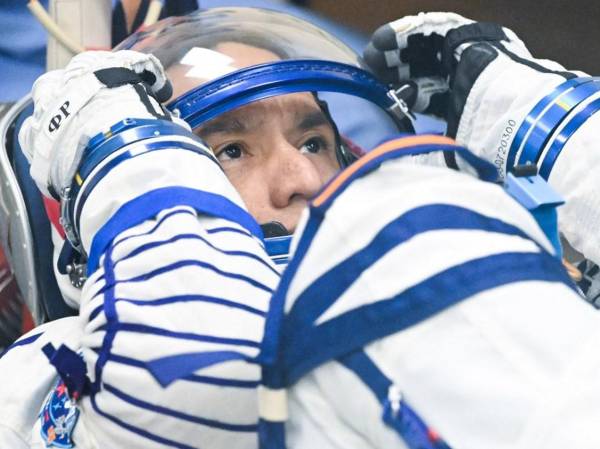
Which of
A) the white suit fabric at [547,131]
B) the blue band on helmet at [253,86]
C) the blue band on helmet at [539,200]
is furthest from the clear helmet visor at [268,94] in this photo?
the blue band on helmet at [539,200]

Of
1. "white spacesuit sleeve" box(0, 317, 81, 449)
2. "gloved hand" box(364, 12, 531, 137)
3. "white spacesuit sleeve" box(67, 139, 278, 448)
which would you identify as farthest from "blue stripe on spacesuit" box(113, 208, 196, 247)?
"gloved hand" box(364, 12, 531, 137)

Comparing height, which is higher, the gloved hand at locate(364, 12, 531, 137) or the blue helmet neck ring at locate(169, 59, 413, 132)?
the blue helmet neck ring at locate(169, 59, 413, 132)

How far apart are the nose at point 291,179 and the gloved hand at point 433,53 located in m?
0.23

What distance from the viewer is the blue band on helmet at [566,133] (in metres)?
0.71

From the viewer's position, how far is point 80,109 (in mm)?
644

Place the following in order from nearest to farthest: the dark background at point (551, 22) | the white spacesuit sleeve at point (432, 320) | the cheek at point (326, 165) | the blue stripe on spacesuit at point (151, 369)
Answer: the white spacesuit sleeve at point (432, 320) < the blue stripe on spacesuit at point (151, 369) < the cheek at point (326, 165) < the dark background at point (551, 22)

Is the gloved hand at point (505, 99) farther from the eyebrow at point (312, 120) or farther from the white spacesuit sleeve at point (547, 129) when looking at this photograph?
the eyebrow at point (312, 120)

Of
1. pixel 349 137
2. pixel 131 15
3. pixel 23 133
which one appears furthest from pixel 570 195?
pixel 131 15

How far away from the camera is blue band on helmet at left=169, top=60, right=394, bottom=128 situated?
739mm

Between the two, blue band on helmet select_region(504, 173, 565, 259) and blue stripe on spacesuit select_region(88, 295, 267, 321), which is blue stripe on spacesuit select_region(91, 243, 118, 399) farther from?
blue band on helmet select_region(504, 173, 565, 259)

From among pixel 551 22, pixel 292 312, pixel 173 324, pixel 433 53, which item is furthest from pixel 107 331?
pixel 551 22

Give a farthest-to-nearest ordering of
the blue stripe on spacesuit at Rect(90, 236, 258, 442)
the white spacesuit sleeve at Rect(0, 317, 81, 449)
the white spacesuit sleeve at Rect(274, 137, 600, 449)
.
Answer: the white spacesuit sleeve at Rect(0, 317, 81, 449) < the blue stripe on spacesuit at Rect(90, 236, 258, 442) < the white spacesuit sleeve at Rect(274, 137, 600, 449)

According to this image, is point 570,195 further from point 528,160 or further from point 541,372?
point 541,372

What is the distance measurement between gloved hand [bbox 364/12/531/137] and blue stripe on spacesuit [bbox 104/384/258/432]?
1.79 feet
